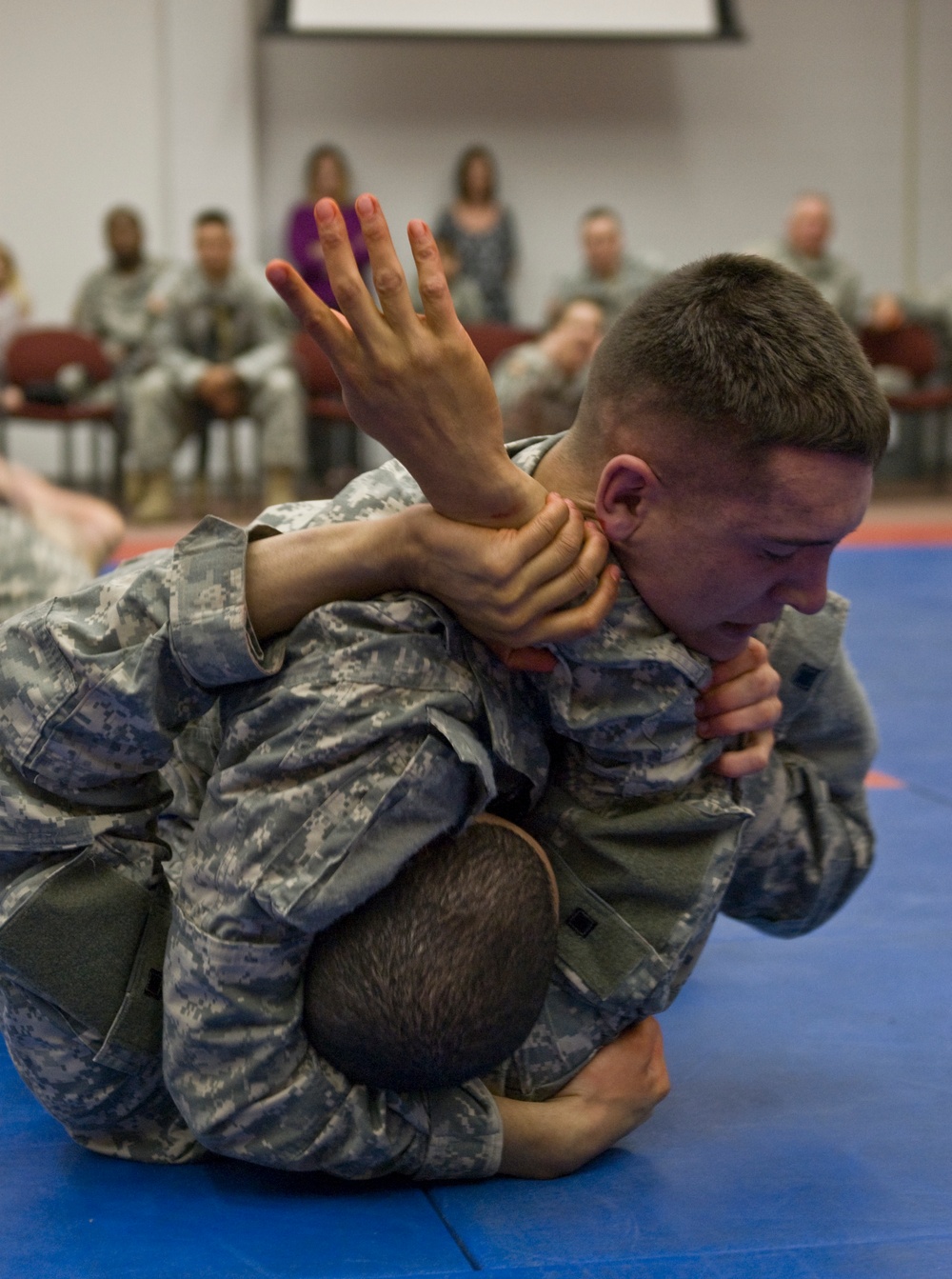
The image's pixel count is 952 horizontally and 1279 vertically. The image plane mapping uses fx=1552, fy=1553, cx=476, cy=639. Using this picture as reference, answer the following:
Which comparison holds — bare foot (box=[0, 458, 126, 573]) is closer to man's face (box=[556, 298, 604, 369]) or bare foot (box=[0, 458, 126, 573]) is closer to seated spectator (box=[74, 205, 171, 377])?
man's face (box=[556, 298, 604, 369])

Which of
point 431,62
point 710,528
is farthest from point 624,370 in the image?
point 431,62

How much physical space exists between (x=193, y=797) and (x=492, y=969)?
1.35 ft

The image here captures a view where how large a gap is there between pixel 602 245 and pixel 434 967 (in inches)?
341

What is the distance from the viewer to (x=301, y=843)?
4.80 feet

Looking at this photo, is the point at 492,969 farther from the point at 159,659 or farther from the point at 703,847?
the point at 159,659

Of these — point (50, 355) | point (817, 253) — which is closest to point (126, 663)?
point (50, 355)

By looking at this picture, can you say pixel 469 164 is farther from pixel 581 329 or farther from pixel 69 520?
pixel 69 520

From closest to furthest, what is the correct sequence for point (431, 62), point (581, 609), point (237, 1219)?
point (581, 609)
point (237, 1219)
point (431, 62)

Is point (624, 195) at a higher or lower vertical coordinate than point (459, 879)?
higher

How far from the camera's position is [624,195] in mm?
11367

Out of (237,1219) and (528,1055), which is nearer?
(237,1219)

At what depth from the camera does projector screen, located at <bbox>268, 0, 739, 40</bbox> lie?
10.5 meters

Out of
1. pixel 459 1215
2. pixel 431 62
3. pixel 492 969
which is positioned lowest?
pixel 459 1215

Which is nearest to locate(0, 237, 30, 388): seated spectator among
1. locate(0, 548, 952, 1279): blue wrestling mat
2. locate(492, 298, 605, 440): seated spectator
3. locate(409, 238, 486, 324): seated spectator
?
locate(409, 238, 486, 324): seated spectator
